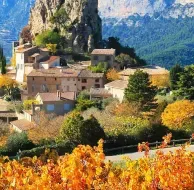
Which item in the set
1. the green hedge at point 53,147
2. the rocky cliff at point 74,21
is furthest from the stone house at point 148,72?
the green hedge at point 53,147

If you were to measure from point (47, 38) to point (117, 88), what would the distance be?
95.9 ft

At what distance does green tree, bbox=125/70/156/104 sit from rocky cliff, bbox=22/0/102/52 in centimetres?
3486

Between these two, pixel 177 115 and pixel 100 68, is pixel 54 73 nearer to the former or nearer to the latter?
pixel 100 68

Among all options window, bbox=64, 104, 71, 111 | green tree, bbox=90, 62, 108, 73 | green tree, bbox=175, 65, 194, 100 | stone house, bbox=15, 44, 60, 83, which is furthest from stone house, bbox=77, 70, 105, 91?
green tree, bbox=175, 65, 194, 100

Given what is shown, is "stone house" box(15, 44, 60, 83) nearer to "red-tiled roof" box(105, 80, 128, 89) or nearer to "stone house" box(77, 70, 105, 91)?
"stone house" box(77, 70, 105, 91)

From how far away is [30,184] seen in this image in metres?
15.5

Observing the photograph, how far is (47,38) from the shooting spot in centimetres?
8931

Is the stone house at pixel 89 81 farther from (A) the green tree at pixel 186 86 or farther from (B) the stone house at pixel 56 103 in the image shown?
(A) the green tree at pixel 186 86

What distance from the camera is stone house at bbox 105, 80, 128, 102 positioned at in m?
62.5

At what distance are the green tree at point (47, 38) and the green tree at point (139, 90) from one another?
3499cm

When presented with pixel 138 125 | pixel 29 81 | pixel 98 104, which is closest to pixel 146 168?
pixel 138 125

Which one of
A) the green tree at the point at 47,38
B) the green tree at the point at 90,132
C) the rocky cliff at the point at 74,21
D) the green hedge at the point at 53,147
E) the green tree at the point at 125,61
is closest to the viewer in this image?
the green hedge at the point at 53,147

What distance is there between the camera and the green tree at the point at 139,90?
54656mm

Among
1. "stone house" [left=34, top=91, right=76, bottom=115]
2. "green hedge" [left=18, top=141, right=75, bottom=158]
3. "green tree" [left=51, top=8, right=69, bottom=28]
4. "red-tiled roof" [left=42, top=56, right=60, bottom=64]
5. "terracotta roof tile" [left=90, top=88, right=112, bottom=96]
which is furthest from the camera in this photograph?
"green tree" [left=51, top=8, right=69, bottom=28]
